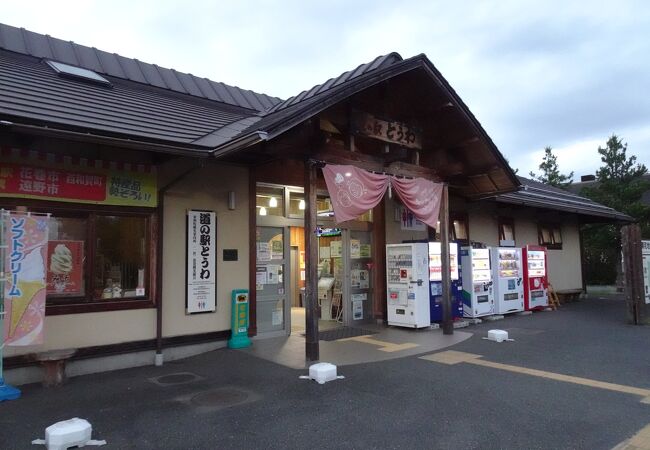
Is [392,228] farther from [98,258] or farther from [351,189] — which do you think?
[98,258]

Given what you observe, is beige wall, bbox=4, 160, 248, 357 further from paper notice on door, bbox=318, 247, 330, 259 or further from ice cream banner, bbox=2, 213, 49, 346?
paper notice on door, bbox=318, 247, 330, 259

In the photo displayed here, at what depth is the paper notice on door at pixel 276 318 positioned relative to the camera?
8478 millimetres

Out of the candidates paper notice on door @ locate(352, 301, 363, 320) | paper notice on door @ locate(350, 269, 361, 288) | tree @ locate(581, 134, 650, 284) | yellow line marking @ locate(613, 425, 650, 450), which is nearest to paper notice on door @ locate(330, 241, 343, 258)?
paper notice on door @ locate(350, 269, 361, 288)

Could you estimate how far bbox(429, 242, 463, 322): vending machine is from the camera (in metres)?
9.75

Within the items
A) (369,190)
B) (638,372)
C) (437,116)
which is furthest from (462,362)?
(437,116)

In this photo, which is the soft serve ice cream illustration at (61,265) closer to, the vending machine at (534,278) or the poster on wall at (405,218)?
the poster on wall at (405,218)

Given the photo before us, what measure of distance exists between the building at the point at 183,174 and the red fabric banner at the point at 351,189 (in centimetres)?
23

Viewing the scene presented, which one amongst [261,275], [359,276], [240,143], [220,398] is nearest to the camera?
[220,398]

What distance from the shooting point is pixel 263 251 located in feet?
27.6

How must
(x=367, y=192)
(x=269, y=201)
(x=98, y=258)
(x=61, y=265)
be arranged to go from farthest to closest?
(x=269, y=201), (x=367, y=192), (x=98, y=258), (x=61, y=265)

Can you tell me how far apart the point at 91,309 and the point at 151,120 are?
2898 millimetres

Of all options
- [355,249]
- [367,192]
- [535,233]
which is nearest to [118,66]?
[367,192]

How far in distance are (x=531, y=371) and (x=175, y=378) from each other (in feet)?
15.9

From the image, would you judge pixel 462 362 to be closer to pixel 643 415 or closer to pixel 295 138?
pixel 643 415
